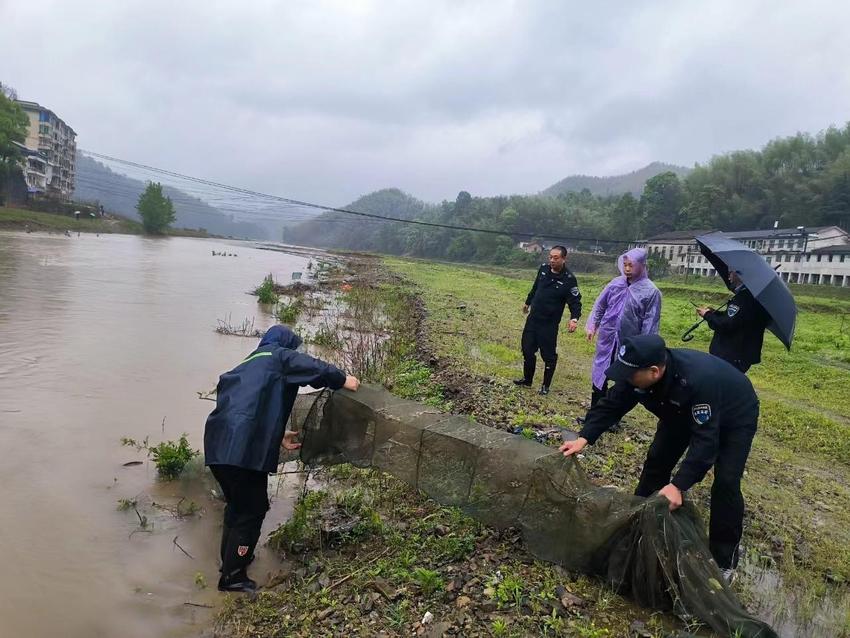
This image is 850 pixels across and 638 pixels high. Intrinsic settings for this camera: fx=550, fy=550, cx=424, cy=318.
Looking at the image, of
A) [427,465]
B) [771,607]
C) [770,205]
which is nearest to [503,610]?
[427,465]

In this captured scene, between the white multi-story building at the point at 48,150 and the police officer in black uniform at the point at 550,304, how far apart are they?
261ft

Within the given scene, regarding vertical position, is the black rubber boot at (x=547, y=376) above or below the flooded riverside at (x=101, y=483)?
above

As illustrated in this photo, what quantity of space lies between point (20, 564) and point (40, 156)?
86619mm

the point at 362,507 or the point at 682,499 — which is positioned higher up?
the point at 682,499

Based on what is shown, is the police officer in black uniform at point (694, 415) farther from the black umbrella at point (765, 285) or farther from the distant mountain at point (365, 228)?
the distant mountain at point (365, 228)

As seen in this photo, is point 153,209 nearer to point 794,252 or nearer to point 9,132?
point 9,132

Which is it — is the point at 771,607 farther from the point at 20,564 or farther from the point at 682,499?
the point at 20,564

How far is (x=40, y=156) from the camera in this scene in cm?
7206

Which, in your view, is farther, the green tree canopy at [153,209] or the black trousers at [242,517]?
the green tree canopy at [153,209]

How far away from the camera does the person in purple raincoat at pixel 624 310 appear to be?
5.02 metres

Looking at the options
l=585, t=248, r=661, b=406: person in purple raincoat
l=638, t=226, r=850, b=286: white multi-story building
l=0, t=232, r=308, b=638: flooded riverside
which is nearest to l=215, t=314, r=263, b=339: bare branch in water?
l=0, t=232, r=308, b=638: flooded riverside

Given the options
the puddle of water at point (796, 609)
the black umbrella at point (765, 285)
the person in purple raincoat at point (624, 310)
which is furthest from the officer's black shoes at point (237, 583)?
the black umbrella at point (765, 285)

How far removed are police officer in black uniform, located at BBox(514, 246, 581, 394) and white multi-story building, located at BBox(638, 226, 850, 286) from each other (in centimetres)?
3139

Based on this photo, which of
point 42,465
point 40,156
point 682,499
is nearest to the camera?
point 682,499
